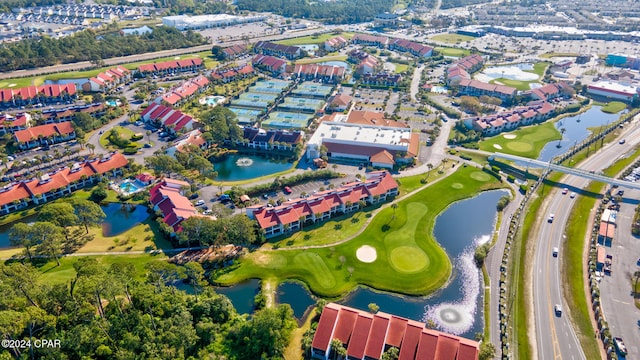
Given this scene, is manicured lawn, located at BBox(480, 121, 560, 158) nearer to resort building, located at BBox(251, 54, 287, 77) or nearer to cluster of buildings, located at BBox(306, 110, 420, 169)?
cluster of buildings, located at BBox(306, 110, 420, 169)

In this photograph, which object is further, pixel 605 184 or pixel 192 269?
pixel 605 184

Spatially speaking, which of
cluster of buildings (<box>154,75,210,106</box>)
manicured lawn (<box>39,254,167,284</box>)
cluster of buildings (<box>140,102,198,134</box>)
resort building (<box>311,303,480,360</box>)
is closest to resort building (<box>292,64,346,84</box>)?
cluster of buildings (<box>154,75,210,106</box>)

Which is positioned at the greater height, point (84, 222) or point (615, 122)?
point (615, 122)

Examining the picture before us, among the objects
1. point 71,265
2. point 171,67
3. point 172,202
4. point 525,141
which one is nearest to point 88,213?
point 71,265

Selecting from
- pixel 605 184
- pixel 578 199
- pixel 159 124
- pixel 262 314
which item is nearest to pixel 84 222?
pixel 262 314

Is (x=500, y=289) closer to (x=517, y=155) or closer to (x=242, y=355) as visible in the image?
(x=242, y=355)

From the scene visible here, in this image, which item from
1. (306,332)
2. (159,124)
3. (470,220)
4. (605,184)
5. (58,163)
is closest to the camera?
(306,332)

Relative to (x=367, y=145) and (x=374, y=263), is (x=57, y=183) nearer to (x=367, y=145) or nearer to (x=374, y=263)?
(x=374, y=263)

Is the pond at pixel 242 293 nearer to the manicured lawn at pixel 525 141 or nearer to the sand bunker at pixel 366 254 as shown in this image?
the sand bunker at pixel 366 254

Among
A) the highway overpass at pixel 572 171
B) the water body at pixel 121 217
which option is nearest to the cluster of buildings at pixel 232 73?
the water body at pixel 121 217
